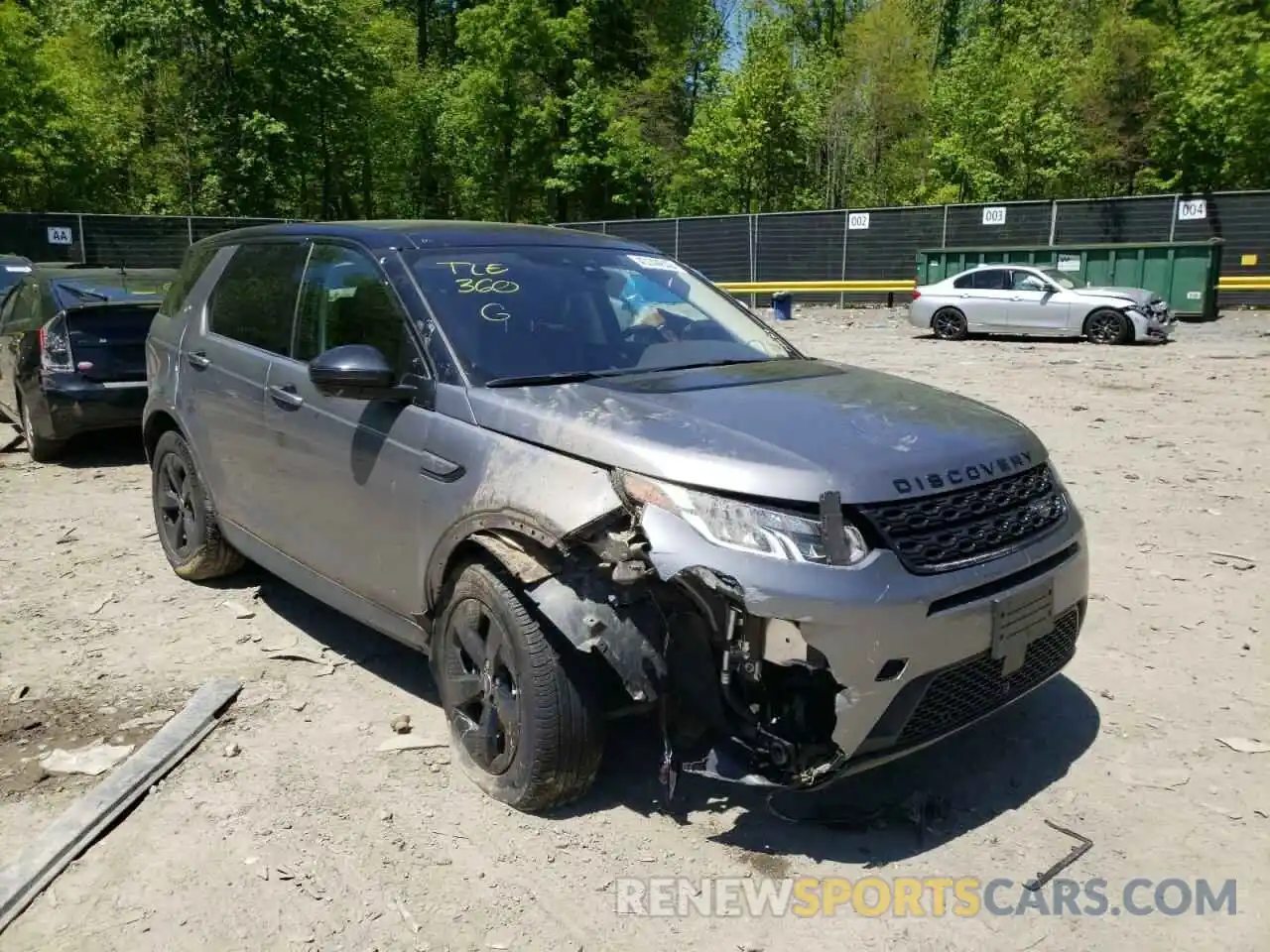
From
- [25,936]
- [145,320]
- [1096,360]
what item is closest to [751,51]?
[1096,360]

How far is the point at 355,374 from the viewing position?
11.3 feet

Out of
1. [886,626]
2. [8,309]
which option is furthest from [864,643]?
[8,309]

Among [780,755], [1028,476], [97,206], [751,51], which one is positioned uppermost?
[751,51]

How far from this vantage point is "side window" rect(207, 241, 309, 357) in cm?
442

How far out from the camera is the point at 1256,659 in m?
4.48

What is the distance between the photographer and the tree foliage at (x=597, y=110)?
1256 inches

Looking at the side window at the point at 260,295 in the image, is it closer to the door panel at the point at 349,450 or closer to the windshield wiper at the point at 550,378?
the door panel at the point at 349,450

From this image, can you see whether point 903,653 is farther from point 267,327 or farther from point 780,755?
point 267,327

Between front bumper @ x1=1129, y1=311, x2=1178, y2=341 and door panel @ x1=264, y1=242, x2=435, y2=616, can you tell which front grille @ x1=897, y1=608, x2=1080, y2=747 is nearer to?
door panel @ x1=264, y1=242, x2=435, y2=616

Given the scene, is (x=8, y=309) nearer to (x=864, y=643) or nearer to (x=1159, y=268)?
(x=864, y=643)

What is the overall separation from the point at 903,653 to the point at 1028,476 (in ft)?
2.98

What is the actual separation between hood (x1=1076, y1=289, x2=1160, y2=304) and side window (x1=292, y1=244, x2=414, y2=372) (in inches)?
629

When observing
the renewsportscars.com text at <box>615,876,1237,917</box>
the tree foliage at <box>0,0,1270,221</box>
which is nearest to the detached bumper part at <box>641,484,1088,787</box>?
the renewsportscars.com text at <box>615,876,1237,917</box>

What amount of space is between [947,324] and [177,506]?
647 inches
